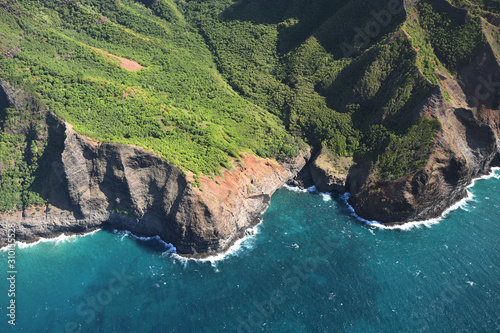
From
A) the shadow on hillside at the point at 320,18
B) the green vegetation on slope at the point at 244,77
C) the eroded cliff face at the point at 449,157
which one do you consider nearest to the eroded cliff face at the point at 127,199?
the green vegetation on slope at the point at 244,77

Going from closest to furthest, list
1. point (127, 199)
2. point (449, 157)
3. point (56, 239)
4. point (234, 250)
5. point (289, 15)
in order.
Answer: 1. point (234, 250)
2. point (127, 199)
3. point (56, 239)
4. point (449, 157)
5. point (289, 15)

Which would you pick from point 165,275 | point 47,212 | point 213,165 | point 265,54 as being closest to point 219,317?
point 165,275

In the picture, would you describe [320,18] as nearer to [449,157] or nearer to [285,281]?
[449,157]

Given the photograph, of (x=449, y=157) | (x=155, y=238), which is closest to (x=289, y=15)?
(x=449, y=157)

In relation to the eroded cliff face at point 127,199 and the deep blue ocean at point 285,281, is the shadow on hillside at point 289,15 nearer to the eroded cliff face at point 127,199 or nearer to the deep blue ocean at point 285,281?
the eroded cliff face at point 127,199

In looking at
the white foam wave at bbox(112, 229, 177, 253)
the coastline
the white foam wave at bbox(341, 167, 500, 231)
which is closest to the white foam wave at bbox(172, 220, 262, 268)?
the coastline
